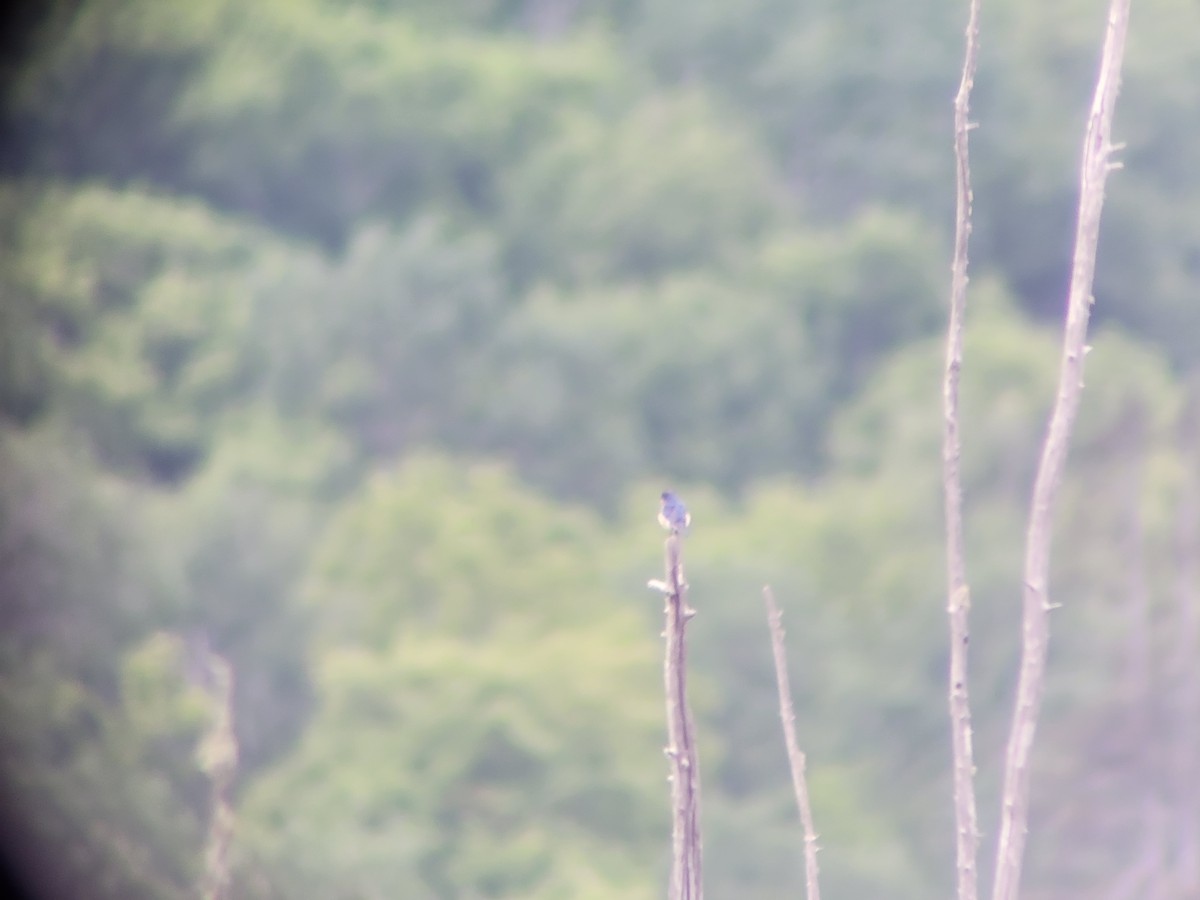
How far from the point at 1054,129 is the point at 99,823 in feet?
72.2

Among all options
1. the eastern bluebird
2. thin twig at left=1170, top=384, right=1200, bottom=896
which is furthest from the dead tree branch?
thin twig at left=1170, top=384, right=1200, bottom=896

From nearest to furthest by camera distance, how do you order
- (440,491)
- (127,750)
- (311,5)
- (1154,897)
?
(1154,897)
(127,750)
(440,491)
(311,5)

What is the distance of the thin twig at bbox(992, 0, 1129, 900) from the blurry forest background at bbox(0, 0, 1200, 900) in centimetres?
172

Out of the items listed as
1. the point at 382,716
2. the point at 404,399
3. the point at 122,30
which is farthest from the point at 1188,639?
the point at 122,30

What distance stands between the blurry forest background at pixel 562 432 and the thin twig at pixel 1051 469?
172 centimetres

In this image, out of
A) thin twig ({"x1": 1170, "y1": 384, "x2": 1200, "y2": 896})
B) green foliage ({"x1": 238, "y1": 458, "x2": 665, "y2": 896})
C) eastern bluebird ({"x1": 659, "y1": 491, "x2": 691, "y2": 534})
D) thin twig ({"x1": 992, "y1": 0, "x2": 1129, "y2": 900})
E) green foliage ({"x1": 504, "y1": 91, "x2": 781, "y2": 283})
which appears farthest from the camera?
green foliage ({"x1": 504, "y1": 91, "x2": 781, "y2": 283})

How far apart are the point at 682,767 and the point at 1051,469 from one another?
0.41 metres

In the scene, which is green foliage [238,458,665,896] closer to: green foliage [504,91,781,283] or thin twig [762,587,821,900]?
thin twig [762,587,821,900]

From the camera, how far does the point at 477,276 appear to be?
23.7 metres

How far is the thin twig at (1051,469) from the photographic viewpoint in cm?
148

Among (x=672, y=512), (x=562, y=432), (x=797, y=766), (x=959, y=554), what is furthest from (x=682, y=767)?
(x=562, y=432)

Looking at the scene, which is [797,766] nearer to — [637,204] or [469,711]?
[469,711]

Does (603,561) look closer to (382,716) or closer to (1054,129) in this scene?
(382,716)

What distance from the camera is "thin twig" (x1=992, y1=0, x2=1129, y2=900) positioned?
1482 millimetres
